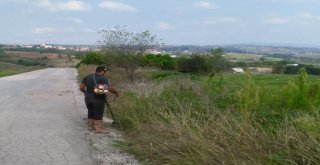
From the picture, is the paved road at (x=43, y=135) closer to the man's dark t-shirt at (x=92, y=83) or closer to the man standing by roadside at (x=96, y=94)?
the man standing by roadside at (x=96, y=94)

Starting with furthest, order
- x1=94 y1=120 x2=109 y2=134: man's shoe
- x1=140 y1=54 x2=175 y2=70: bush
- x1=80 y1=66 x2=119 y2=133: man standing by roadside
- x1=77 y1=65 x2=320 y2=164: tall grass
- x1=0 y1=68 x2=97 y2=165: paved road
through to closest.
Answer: x1=140 y1=54 x2=175 y2=70: bush, x1=80 y1=66 x2=119 y2=133: man standing by roadside, x1=94 y1=120 x2=109 y2=134: man's shoe, x1=0 y1=68 x2=97 y2=165: paved road, x1=77 y1=65 x2=320 y2=164: tall grass

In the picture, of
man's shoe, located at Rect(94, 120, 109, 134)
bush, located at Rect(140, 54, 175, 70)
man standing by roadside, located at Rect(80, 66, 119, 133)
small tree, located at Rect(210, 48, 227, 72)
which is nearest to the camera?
man's shoe, located at Rect(94, 120, 109, 134)

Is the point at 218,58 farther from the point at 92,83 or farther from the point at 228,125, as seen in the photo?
the point at 228,125

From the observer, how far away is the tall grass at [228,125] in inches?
238

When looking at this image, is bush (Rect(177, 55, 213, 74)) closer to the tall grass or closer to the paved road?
the paved road

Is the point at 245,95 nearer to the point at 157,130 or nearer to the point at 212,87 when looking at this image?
the point at 157,130

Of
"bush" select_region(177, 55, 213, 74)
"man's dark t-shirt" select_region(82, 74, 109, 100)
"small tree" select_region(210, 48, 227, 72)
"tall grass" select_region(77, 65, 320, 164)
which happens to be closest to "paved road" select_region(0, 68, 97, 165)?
"man's dark t-shirt" select_region(82, 74, 109, 100)

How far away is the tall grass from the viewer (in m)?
6.04

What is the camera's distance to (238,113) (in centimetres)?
804

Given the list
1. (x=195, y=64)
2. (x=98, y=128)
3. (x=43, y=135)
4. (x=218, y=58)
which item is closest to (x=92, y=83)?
(x=98, y=128)

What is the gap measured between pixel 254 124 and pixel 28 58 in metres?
111

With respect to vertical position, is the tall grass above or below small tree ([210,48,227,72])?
above

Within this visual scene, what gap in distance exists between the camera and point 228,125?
23.8 feet

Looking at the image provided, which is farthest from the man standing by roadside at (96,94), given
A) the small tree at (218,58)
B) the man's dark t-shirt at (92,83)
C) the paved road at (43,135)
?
the small tree at (218,58)
